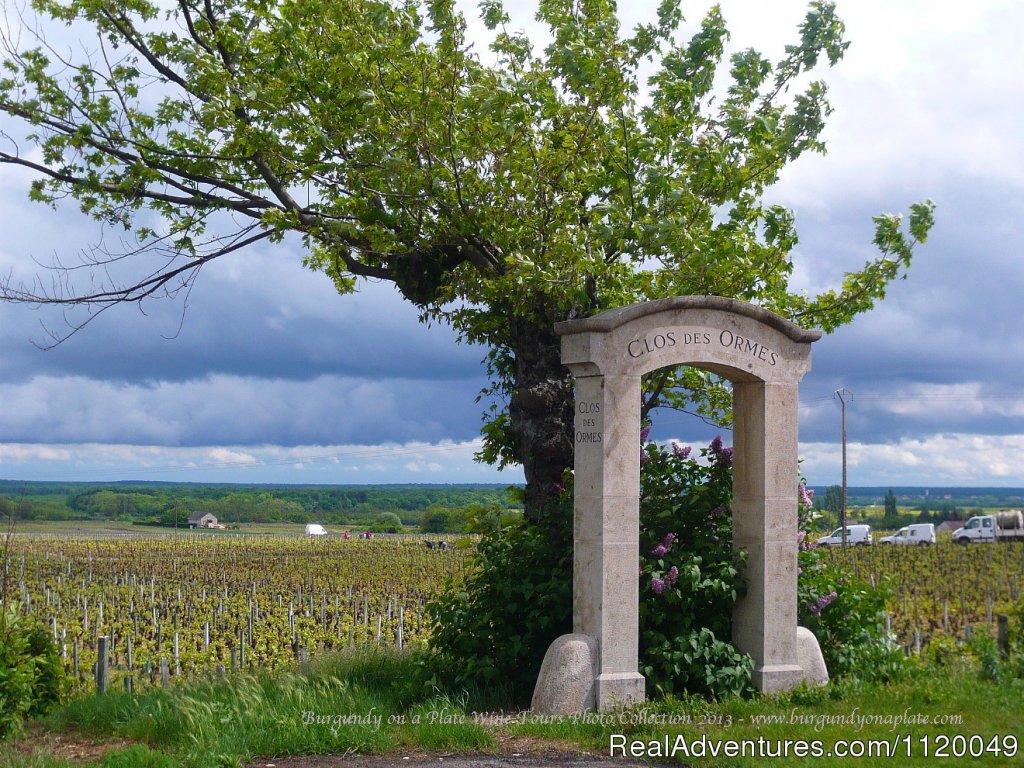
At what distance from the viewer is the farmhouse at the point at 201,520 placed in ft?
405

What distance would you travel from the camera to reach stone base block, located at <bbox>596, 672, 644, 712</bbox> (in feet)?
32.4

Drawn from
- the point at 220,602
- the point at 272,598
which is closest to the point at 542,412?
the point at 220,602

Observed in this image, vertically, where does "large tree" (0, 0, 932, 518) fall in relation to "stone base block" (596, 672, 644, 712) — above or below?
above

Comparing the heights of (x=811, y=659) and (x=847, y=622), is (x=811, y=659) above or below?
below

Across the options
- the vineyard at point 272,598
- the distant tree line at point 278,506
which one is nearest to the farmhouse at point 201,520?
the distant tree line at point 278,506

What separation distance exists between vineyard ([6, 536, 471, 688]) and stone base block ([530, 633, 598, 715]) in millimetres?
3703

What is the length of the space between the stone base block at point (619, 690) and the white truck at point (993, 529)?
55.1 metres

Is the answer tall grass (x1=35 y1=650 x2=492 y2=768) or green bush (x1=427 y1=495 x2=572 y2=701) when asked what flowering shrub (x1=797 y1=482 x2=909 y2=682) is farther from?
tall grass (x1=35 y1=650 x2=492 y2=768)

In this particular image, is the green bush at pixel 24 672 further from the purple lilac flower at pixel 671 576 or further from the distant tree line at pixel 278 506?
the distant tree line at pixel 278 506

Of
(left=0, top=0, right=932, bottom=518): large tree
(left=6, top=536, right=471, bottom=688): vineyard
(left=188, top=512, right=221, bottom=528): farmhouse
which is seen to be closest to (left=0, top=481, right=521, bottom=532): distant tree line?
(left=188, top=512, right=221, bottom=528): farmhouse

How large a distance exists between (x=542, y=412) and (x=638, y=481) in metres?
3.25

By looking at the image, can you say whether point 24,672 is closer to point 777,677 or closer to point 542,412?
point 542,412

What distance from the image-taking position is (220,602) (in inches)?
1287

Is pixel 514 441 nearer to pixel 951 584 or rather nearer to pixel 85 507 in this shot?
pixel 951 584
